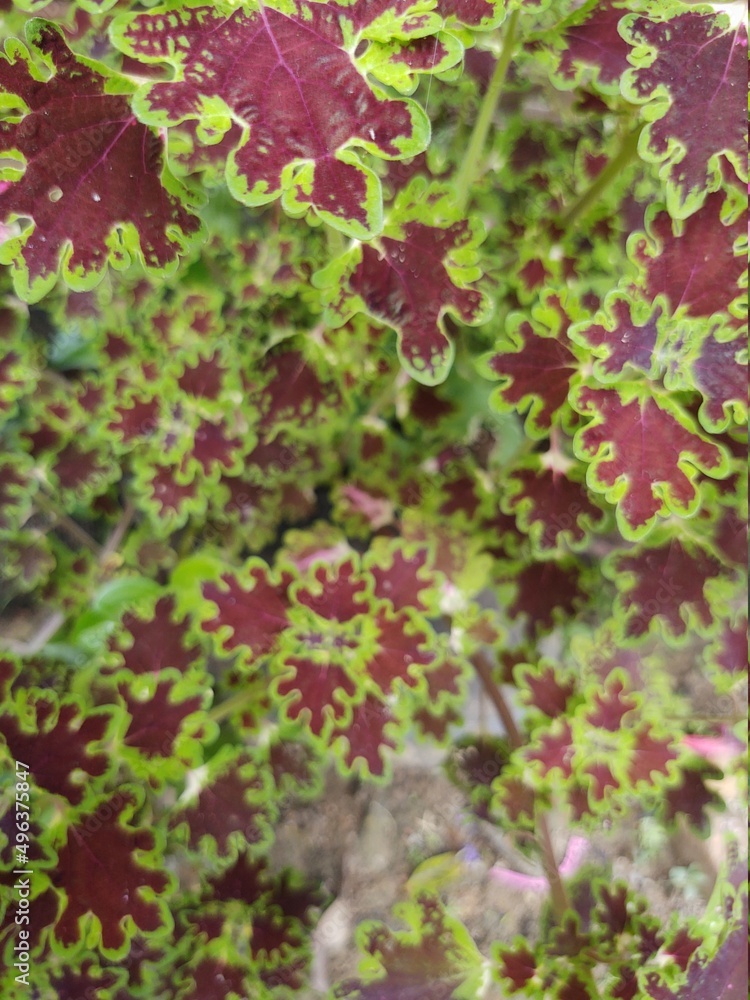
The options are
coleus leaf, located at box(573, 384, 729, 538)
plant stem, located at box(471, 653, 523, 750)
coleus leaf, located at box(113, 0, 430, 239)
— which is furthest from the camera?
plant stem, located at box(471, 653, 523, 750)

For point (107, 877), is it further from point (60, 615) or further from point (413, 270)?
point (413, 270)

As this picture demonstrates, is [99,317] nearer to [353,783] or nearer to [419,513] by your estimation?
[419,513]

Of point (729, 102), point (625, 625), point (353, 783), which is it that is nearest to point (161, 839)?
point (353, 783)

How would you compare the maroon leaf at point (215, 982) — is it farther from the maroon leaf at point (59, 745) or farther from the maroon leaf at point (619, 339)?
the maroon leaf at point (619, 339)

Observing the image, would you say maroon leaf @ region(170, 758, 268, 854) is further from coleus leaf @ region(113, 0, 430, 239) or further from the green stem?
the green stem

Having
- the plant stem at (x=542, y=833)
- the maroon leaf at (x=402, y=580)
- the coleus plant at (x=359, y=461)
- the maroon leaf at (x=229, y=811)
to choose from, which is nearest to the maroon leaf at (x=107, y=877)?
the coleus plant at (x=359, y=461)

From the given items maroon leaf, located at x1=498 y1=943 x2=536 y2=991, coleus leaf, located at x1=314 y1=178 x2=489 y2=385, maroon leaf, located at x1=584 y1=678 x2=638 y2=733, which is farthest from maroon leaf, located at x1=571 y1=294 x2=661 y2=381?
maroon leaf, located at x1=498 y1=943 x2=536 y2=991
